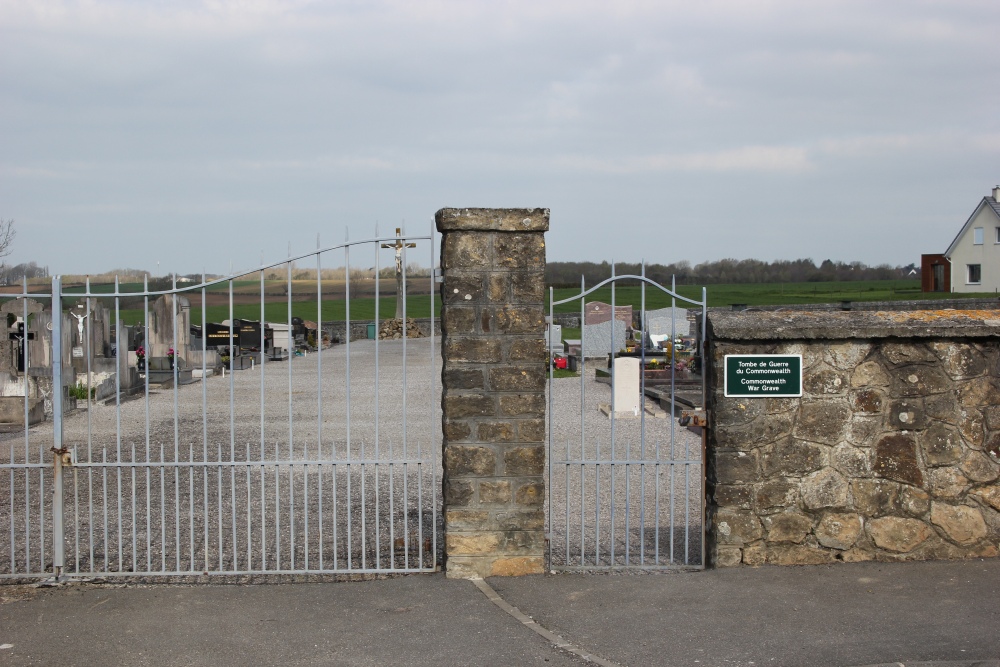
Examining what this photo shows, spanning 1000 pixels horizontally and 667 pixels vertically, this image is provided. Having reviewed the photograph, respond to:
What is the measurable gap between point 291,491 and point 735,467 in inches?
116

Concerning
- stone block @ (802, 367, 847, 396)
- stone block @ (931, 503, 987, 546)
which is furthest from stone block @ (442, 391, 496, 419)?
stone block @ (931, 503, 987, 546)

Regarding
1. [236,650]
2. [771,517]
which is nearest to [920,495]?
[771,517]

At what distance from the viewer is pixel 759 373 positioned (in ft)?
20.8

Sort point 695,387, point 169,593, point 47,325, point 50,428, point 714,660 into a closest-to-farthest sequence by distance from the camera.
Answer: point 714,660 → point 169,593 → point 50,428 → point 47,325 → point 695,387

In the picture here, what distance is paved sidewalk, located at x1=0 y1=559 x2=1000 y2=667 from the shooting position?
5.06m

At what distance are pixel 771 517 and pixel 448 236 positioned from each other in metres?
2.87

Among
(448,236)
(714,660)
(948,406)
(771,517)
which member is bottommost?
(714,660)

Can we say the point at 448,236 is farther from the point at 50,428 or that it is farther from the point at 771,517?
the point at 50,428

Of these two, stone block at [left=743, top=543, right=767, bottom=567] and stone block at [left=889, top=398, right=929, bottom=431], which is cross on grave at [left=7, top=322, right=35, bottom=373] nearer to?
stone block at [left=743, top=543, right=767, bottom=567]

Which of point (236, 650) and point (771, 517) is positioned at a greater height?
point (771, 517)

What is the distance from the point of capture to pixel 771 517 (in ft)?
21.1

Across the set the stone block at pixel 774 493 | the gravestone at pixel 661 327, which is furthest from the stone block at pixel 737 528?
the gravestone at pixel 661 327

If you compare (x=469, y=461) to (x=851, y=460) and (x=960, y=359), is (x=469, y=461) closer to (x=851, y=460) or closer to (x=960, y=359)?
(x=851, y=460)

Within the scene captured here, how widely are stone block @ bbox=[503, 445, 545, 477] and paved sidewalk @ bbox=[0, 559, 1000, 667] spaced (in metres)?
0.73
